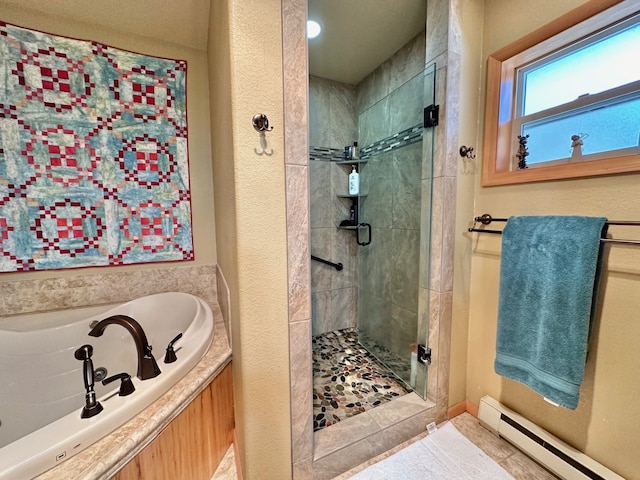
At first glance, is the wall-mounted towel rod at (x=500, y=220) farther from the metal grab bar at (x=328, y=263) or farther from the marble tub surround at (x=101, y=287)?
the marble tub surround at (x=101, y=287)

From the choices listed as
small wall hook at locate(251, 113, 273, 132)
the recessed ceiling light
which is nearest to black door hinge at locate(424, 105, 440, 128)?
the recessed ceiling light

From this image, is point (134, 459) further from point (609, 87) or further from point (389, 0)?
point (389, 0)

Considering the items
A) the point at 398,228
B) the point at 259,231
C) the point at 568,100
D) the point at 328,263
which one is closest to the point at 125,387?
the point at 259,231

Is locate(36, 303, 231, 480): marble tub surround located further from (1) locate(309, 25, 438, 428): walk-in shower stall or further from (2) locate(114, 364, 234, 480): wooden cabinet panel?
(1) locate(309, 25, 438, 428): walk-in shower stall

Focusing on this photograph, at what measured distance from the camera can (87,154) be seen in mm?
1524

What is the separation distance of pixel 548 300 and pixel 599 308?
0.17 metres

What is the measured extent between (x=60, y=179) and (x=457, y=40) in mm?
2393

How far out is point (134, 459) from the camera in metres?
0.78

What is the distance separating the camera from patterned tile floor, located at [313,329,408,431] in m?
1.43

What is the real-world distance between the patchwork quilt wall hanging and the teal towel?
80.8 inches

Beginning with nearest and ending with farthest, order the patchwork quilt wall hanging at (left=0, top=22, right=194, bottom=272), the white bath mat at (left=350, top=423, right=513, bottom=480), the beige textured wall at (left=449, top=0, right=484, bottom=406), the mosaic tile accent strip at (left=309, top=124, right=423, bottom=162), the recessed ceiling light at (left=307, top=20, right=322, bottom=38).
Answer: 1. the white bath mat at (left=350, top=423, right=513, bottom=480)
2. the beige textured wall at (left=449, top=0, right=484, bottom=406)
3. the patchwork quilt wall hanging at (left=0, top=22, right=194, bottom=272)
4. the recessed ceiling light at (left=307, top=20, right=322, bottom=38)
5. the mosaic tile accent strip at (left=309, top=124, right=423, bottom=162)

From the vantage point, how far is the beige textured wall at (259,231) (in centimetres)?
82

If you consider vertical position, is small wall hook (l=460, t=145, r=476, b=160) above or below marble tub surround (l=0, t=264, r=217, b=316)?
above

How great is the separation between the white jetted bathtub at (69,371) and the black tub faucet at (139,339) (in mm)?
31
